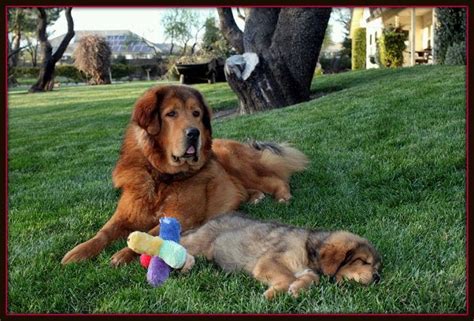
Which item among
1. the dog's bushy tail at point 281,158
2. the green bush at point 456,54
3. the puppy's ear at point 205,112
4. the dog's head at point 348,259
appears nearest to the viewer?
the dog's head at point 348,259

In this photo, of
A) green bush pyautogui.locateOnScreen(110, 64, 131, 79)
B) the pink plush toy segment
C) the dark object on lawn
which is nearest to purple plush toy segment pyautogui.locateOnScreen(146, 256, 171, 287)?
the pink plush toy segment

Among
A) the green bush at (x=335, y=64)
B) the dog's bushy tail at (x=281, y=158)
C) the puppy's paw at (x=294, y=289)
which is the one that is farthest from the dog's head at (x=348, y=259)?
the green bush at (x=335, y=64)

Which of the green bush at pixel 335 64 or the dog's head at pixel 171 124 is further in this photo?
the green bush at pixel 335 64

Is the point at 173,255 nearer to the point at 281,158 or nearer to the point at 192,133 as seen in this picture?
the point at 192,133

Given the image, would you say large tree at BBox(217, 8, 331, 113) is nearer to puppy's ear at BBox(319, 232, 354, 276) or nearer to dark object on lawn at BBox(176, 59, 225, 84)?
dark object on lawn at BBox(176, 59, 225, 84)

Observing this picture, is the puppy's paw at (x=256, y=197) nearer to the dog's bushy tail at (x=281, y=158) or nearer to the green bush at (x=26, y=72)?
the dog's bushy tail at (x=281, y=158)
